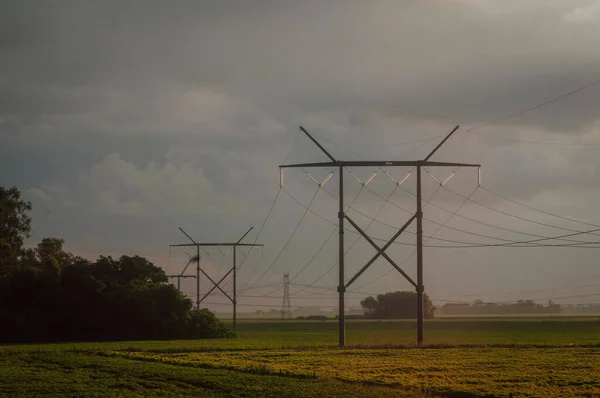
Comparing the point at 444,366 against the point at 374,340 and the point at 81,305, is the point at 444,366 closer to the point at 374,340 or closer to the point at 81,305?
the point at 374,340

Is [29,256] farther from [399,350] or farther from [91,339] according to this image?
[399,350]

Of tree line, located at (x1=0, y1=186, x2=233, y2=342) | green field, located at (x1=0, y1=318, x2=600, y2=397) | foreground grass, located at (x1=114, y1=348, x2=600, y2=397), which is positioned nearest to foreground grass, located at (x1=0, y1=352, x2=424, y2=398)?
green field, located at (x1=0, y1=318, x2=600, y2=397)

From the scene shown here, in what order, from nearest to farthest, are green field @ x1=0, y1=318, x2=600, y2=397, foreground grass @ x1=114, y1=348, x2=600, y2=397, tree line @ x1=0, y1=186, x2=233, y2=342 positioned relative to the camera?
green field @ x1=0, y1=318, x2=600, y2=397 < foreground grass @ x1=114, y1=348, x2=600, y2=397 < tree line @ x1=0, y1=186, x2=233, y2=342

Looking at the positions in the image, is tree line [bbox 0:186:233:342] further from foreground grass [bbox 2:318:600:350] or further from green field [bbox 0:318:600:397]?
green field [bbox 0:318:600:397]

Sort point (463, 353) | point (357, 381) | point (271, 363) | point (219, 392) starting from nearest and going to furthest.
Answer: point (219, 392) < point (357, 381) < point (271, 363) < point (463, 353)

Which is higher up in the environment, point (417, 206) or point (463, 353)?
point (417, 206)

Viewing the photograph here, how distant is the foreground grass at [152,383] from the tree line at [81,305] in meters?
49.7

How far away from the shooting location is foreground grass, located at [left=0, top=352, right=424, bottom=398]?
40.7m

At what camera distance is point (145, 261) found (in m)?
123

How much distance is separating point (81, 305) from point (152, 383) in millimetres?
66804

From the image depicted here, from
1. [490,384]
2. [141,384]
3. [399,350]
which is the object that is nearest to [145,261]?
[399,350]

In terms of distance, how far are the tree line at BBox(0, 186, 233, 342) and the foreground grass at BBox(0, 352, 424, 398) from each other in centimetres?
4969

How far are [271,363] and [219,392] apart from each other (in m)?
16.5

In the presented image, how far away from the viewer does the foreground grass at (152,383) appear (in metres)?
40.7
